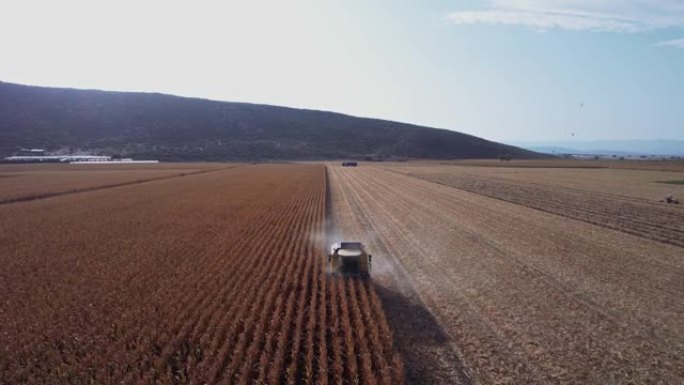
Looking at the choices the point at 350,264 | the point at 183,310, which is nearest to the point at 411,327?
the point at 350,264

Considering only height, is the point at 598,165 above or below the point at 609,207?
below

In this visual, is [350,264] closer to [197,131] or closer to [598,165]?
[598,165]

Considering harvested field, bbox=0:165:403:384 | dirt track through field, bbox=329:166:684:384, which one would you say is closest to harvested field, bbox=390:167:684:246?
dirt track through field, bbox=329:166:684:384

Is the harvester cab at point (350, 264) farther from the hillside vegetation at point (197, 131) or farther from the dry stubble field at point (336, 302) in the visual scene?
the hillside vegetation at point (197, 131)

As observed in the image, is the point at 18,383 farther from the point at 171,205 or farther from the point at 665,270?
the point at 171,205

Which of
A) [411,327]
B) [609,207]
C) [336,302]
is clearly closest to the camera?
[411,327]

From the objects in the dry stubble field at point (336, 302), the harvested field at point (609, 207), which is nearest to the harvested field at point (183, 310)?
the dry stubble field at point (336, 302)

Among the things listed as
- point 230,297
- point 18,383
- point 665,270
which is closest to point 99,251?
point 230,297
